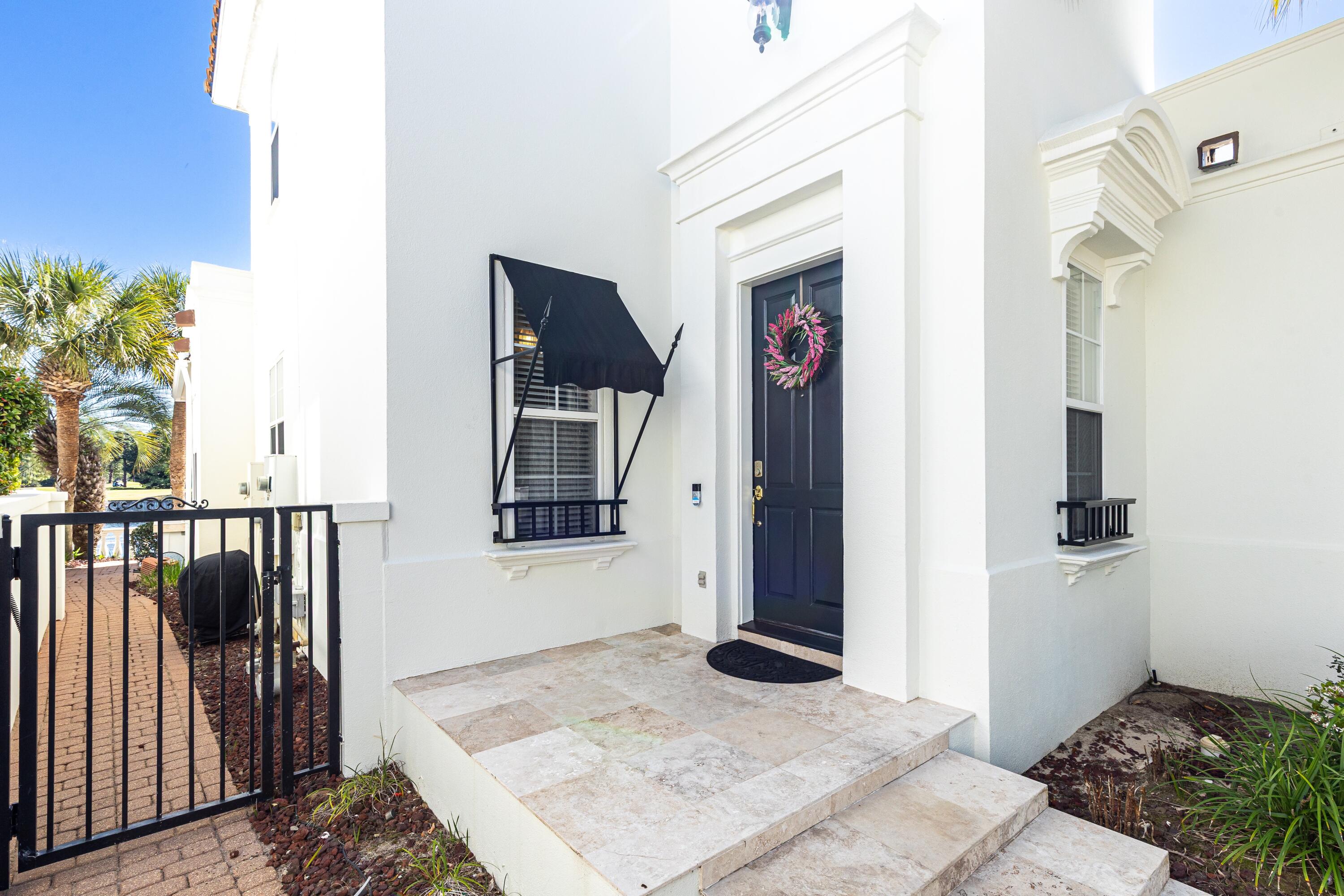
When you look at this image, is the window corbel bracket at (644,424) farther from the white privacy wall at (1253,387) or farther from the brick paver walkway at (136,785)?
the white privacy wall at (1253,387)

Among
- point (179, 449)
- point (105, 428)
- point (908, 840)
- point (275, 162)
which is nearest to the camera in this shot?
point (908, 840)

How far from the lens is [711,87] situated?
4.36 m

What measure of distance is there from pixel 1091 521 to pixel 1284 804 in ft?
5.06

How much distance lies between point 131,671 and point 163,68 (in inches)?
999

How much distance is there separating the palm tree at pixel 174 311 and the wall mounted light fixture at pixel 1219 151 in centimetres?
1373

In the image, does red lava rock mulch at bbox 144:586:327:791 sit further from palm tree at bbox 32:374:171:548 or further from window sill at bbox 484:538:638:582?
palm tree at bbox 32:374:171:548

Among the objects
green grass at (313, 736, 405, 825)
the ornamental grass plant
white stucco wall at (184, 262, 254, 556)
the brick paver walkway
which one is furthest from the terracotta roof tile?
the ornamental grass plant

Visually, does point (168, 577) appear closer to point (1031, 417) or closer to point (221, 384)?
point (221, 384)

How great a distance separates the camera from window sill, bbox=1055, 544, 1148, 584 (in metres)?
3.39

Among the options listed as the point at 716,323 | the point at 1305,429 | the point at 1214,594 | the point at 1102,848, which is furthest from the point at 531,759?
the point at 1305,429

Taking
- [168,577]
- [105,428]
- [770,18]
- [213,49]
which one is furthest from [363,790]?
[105,428]

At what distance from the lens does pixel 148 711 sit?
4.04 meters

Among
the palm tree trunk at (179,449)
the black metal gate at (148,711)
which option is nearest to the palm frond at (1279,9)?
the black metal gate at (148,711)

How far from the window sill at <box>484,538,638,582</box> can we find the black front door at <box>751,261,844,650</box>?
94cm
